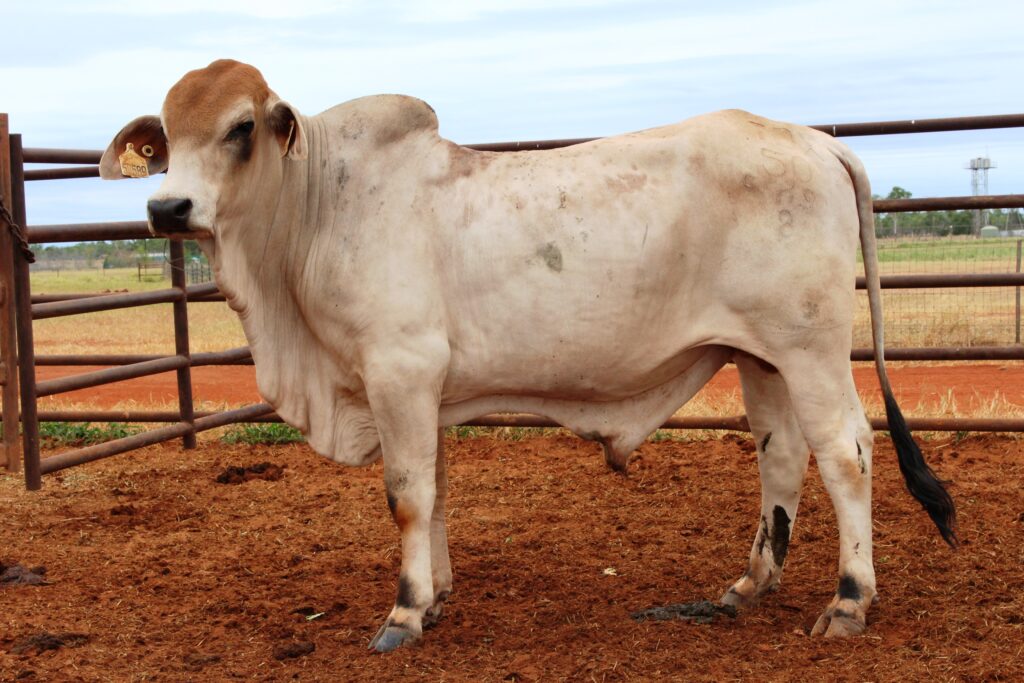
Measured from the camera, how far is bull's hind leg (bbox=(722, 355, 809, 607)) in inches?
181

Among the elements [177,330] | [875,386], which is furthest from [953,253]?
[177,330]

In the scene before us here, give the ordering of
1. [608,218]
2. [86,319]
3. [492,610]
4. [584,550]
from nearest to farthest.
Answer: [608,218] < [492,610] < [584,550] < [86,319]

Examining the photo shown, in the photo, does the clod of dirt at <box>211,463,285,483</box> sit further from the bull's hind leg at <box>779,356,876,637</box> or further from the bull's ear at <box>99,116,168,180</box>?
the bull's hind leg at <box>779,356,876,637</box>

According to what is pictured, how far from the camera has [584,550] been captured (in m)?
5.43

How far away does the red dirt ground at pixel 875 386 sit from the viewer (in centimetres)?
1048

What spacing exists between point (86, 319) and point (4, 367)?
19342 millimetres

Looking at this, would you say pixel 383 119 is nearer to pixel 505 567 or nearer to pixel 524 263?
pixel 524 263

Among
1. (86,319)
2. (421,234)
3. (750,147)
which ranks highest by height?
(750,147)

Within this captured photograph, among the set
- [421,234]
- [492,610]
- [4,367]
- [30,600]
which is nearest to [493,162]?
[421,234]

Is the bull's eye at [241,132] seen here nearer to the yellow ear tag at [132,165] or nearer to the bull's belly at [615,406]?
the yellow ear tag at [132,165]

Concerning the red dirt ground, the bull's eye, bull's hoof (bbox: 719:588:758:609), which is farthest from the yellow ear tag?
the red dirt ground

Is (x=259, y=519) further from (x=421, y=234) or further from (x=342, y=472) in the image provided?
(x=421, y=234)

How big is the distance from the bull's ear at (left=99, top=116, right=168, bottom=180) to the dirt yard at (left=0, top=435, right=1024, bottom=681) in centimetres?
175

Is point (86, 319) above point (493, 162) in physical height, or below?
below
